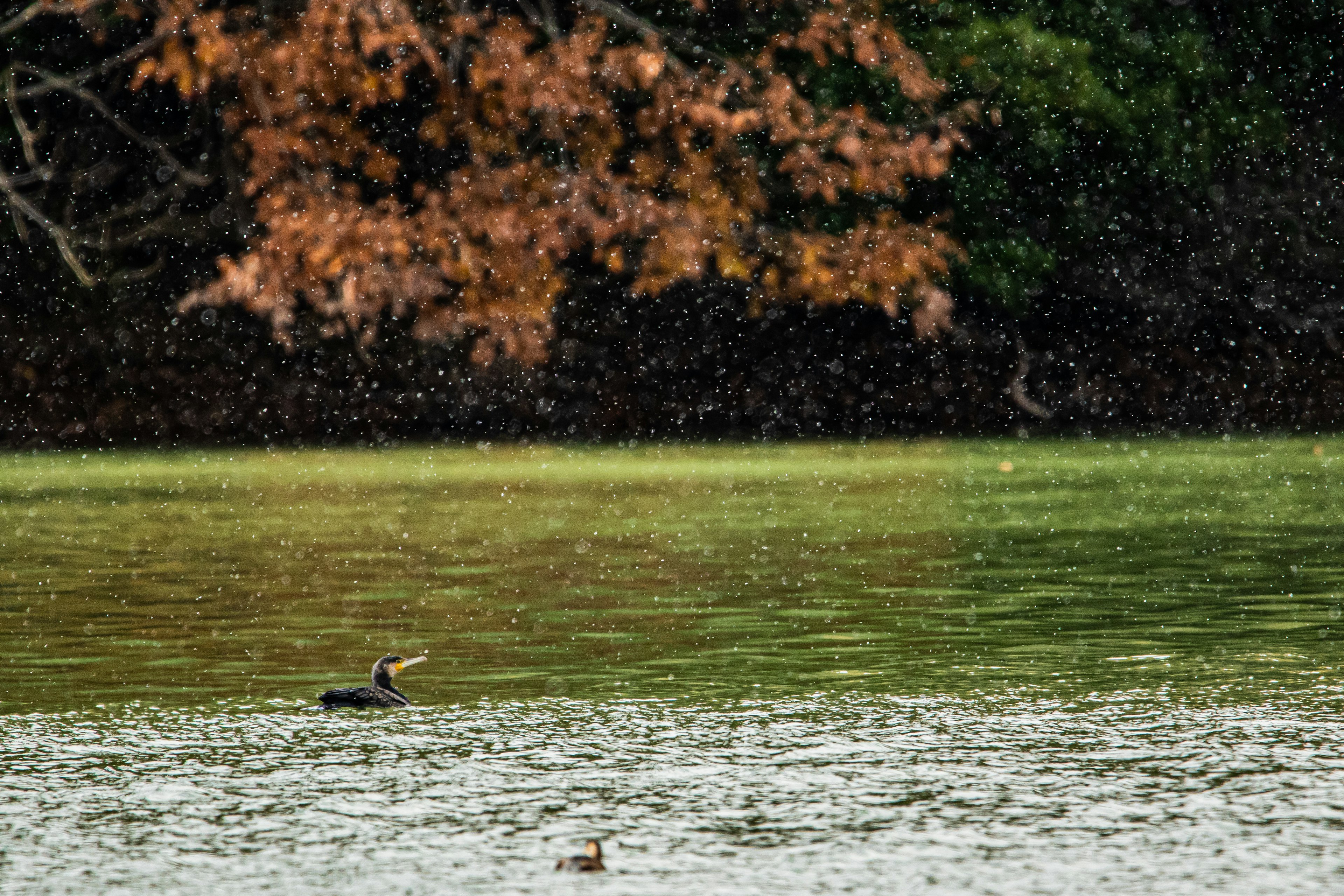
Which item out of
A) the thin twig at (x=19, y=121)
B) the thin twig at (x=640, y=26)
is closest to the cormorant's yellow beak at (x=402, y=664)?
the thin twig at (x=640, y=26)

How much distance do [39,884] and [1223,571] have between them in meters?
8.42

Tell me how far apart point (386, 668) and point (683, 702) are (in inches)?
41.4

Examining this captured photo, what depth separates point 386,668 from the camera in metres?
7.74

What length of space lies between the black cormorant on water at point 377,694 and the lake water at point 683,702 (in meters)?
0.08

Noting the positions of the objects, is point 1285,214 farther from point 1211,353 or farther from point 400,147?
point 400,147

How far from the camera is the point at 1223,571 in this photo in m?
12.3

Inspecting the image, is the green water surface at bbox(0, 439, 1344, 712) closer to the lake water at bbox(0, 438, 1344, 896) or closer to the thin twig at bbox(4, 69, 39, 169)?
the lake water at bbox(0, 438, 1344, 896)

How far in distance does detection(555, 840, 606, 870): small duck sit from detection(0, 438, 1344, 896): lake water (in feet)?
0.11

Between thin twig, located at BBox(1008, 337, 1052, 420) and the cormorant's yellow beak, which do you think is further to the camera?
thin twig, located at BBox(1008, 337, 1052, 420)

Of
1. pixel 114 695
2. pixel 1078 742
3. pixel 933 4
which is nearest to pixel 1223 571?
pixel 1078 742

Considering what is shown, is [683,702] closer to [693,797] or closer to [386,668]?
[386,668]

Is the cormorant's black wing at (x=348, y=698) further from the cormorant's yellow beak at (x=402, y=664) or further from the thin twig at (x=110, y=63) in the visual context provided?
the thin twig at (x=110, y=63)

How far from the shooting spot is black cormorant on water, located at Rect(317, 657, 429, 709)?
756 centimetres

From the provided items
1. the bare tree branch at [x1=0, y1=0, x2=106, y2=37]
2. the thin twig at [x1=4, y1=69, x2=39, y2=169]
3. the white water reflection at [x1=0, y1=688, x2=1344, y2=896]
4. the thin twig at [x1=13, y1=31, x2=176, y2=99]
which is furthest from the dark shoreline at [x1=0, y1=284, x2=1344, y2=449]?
the white water reflection at [x1=0, y1=688, x2=1344, y2=896]
